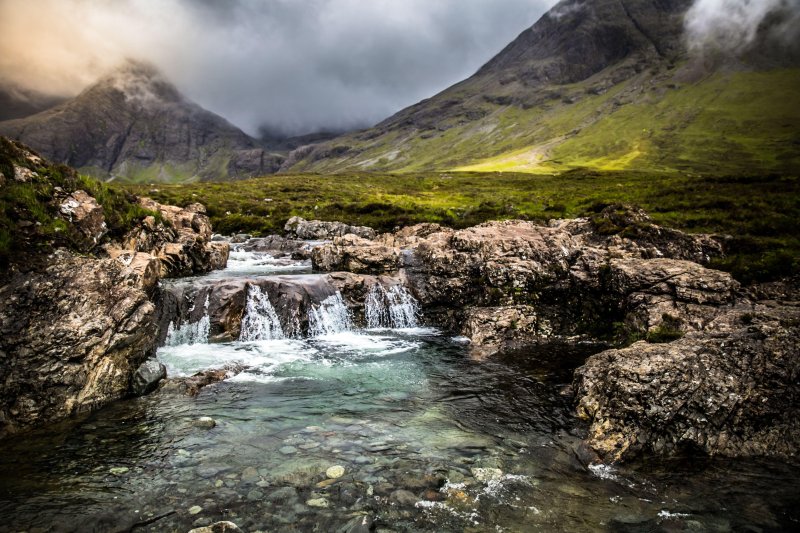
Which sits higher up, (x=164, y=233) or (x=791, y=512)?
(x=164, y=233)

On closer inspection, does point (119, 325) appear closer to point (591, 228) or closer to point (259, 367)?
point (259, 367)

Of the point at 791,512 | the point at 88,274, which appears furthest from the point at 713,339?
the point at 88,274

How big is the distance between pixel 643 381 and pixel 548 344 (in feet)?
31.9

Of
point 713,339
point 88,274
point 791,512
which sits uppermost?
point 88,274

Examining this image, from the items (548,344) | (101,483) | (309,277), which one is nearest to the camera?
(101,483)

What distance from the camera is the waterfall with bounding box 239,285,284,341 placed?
2375 cm

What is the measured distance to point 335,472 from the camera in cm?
1038

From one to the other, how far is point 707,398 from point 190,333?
922 inches

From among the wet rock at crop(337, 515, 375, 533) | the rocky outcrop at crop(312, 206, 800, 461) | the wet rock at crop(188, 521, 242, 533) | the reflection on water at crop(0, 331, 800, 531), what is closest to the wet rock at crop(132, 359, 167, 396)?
the reflection on water at crop(0, 331, 800, 531)

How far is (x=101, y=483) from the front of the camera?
984 cm

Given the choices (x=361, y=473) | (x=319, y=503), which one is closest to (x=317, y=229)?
(x=361, y=473)

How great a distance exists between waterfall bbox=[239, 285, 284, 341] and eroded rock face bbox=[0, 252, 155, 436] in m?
7.37

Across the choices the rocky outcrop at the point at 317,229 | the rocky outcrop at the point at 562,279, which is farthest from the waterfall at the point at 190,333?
the rocky outcrop at the point at 317,229

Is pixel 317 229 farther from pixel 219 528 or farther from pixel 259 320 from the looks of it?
pixel 219 528
